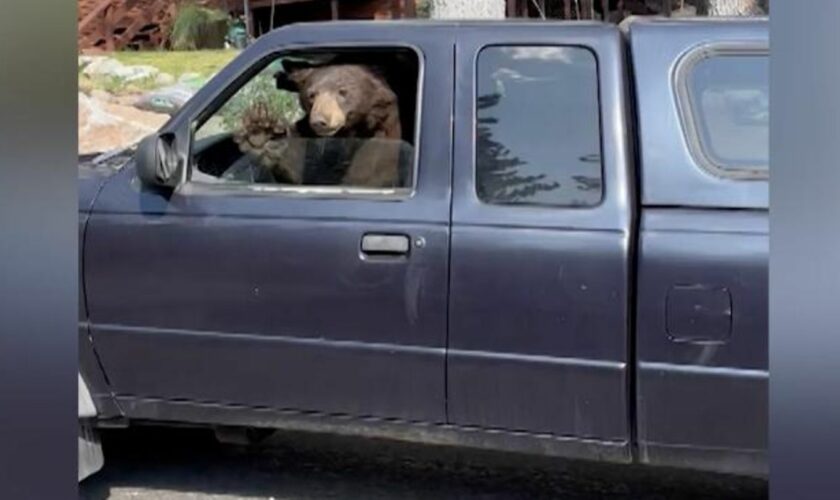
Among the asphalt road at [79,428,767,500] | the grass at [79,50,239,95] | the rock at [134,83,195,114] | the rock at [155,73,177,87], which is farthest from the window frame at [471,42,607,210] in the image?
the rock at [155,73,177,87]

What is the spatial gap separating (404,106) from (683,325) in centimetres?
132

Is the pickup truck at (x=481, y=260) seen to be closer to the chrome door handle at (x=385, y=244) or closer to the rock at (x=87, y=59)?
the chrome door handle at (x=385, y=244)

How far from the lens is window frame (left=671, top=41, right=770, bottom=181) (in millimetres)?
4098

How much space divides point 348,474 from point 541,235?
5.36 ft

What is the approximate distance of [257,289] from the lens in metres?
4.39

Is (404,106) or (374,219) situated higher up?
(404,106)

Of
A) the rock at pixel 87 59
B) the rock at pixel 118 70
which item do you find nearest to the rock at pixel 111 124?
the rock at pixel 118 70

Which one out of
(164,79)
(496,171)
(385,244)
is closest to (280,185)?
(385,244)

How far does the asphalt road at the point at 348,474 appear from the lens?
16.3ft

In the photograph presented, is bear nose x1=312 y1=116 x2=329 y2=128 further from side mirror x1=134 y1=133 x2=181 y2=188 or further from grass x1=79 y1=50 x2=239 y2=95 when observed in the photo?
grass x1=79 y1=50 x2=239 y2=95

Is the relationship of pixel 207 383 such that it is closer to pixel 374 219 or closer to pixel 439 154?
pixel 374 219

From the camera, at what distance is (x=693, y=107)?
165 inches

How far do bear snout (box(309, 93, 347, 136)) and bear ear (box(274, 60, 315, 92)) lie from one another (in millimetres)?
146

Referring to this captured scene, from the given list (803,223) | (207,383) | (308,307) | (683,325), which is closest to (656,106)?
(683,325)
